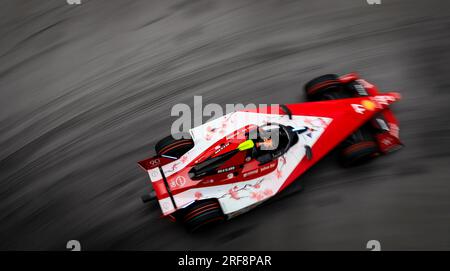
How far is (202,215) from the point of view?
4.10 metres

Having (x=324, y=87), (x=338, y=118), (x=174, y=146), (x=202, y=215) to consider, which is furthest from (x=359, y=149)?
(x=174, y=146)

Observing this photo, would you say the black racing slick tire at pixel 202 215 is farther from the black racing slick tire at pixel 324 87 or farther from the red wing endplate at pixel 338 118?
the black racing slick tire at pixel 324 87

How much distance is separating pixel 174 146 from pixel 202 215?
0.89m

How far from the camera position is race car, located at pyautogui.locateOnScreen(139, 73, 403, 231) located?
13.7 feet

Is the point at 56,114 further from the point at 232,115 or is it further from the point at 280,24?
the point at 280,24

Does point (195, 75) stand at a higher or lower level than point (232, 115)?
higher

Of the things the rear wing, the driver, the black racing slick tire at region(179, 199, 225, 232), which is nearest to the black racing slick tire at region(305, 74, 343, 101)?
the rear wing

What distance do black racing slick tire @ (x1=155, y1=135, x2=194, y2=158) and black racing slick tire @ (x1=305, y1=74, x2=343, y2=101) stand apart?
1.72m

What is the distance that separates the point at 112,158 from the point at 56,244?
127cm

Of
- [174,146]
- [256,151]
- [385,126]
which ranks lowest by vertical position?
[385,126]

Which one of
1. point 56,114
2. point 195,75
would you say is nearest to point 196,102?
point 195,75

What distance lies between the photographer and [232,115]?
15.0 ft

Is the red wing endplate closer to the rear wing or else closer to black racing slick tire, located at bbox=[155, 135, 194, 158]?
the rear wing

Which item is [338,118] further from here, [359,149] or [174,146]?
[174,146]
